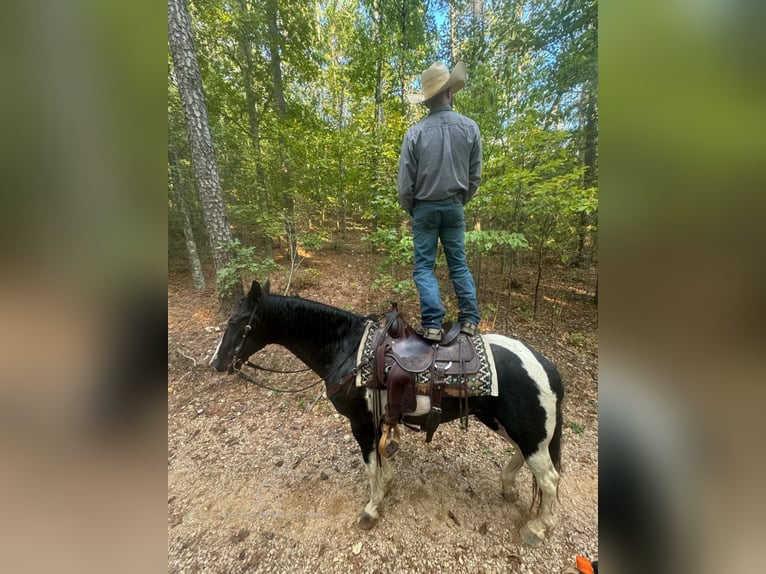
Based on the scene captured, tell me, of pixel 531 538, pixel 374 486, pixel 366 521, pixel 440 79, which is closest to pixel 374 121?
pixel 440 79

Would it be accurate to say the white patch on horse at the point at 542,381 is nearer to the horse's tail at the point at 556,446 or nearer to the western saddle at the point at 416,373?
the horse's tail at the point at 556,446

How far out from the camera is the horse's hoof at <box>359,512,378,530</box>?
8.16 ft

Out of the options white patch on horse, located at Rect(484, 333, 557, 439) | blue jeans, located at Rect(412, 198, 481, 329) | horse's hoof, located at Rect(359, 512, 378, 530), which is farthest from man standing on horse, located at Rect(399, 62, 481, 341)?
horse's hoof, located at Rect(359, 512, 378, 530)

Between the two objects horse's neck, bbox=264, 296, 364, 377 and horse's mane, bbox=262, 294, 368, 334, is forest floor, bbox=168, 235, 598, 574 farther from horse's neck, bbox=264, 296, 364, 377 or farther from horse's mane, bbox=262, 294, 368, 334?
horse's mane, bbox=262, 294, 368, 334

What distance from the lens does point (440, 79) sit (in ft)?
7.72

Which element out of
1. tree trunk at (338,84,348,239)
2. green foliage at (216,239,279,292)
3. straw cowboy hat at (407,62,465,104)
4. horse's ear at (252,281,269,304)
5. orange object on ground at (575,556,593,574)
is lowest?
orange object on ground at (575,556,593,574)

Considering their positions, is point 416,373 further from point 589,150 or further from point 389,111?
point 389,111

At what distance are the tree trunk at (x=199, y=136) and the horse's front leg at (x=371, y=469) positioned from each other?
3437 millimetres

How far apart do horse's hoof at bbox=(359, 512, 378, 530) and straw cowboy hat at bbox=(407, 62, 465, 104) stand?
147 inches

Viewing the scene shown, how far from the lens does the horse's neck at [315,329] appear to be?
2441mm

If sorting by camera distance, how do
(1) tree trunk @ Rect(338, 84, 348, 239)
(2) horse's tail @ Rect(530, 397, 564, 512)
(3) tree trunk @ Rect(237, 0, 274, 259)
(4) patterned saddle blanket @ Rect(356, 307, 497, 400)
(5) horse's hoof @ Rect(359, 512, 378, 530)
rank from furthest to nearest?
(3) tree trunk @ Rect(237, 0, 274, 259)
(1) tree trunk @ Rect(338, 84, 348, 239)
(5) horse's hoof @ Rect(359, 512, 378, 530)
(2) horse's tail @ Rect(530, 397, 564, 512)
(4) patterned saddle blanket @ Rect(356, 307, 497, 400)

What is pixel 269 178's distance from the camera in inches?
298
